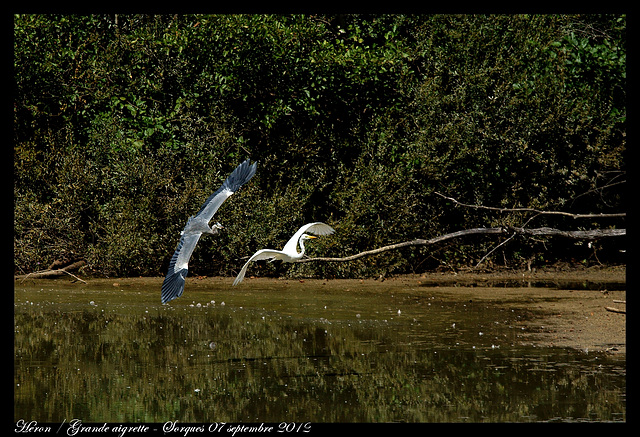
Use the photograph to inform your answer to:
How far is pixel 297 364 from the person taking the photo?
27.7 feet

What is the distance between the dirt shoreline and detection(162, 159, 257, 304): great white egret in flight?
3.69 meters

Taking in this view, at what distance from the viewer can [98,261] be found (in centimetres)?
1494

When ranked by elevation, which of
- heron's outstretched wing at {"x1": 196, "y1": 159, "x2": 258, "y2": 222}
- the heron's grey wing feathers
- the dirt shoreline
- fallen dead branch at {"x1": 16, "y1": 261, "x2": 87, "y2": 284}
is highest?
heron's outstretched wing at {"x1": 196, "y1": 159, "x2": 258, "y2": 222}

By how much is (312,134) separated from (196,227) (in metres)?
7.08

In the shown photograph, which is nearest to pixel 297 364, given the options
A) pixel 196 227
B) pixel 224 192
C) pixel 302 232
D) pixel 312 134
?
pixel 196 227

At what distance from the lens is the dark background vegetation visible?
49.4 ft

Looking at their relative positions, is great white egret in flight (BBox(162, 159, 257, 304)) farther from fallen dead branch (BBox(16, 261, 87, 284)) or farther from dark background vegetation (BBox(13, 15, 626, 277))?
fallen dead branch (BBox(16, 261, 87, 284))

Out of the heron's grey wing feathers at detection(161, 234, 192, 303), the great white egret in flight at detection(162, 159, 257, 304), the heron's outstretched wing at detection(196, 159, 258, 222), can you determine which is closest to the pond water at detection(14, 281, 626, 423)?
the heron's grey wing feathers at detection(161, 234, 192, 303)

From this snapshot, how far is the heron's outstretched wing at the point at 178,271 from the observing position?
8.12 m

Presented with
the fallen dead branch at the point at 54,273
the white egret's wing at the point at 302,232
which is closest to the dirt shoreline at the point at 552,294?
the fallen dead branch at the point at 54,273

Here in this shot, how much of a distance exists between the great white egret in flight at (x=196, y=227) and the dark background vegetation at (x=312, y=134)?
584cm

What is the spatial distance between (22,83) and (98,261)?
3.67 m

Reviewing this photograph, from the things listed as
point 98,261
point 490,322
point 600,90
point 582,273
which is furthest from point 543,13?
point 98,261

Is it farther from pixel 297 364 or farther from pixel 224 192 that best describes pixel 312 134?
pixel 297 364
